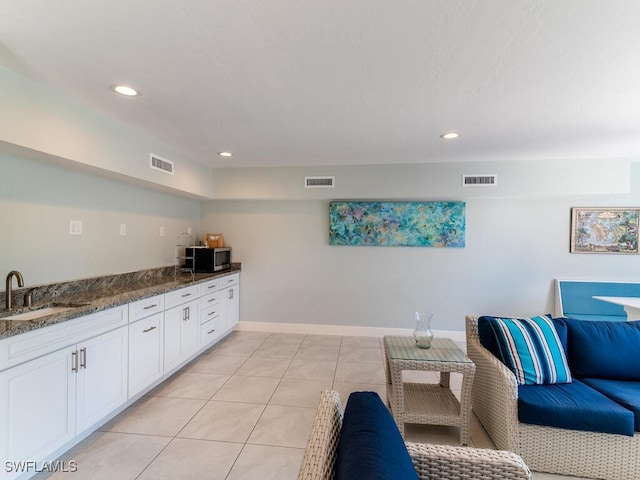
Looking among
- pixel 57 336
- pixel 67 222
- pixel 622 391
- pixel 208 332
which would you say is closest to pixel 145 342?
pixel 57 336

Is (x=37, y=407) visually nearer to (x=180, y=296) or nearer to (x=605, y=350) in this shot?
(x=180, y=296)

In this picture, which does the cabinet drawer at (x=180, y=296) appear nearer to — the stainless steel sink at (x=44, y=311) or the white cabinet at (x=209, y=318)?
the white cabinet at (x=209, y=318)

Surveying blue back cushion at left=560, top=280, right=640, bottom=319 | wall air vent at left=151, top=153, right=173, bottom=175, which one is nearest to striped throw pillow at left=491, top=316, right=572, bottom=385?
blue back cushion at left=560, top=280, right=640, bottom=319

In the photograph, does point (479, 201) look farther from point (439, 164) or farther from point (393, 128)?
point (393, 128)

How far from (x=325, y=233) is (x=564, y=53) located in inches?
123

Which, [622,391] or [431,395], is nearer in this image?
[622,391]

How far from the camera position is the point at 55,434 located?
1.75 m

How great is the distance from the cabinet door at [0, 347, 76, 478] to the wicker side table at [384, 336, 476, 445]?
203 centimetres

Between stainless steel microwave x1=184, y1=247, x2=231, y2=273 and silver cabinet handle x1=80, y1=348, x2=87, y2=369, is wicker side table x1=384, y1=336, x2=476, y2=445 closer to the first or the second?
silver cabinet handle x1=80, y1=348, x2=87, y2=369

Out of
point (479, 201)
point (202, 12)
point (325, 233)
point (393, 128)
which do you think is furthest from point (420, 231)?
point (202, 12)

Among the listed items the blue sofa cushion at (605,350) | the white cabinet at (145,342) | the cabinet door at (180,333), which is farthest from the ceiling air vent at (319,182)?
the blue sofa cushion at (605,350)

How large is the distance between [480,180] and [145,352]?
13.4 feet

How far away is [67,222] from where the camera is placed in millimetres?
2521

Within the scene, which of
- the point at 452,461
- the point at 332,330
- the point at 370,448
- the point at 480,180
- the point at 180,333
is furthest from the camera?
the point at 332,330
